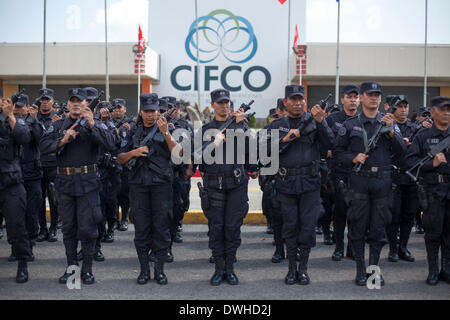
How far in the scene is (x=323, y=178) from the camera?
5938 mm

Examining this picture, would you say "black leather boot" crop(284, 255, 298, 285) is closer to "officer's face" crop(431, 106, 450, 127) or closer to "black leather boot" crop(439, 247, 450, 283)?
"black leather boot" crop(439, 247, 450, 283)

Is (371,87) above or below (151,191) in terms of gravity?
above

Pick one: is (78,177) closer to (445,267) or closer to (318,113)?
(318,113)

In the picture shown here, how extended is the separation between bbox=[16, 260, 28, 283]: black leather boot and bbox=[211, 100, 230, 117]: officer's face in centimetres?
300

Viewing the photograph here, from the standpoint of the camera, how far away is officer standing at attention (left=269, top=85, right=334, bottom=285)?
16.5 ft

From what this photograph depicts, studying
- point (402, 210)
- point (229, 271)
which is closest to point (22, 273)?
point (229, 271)

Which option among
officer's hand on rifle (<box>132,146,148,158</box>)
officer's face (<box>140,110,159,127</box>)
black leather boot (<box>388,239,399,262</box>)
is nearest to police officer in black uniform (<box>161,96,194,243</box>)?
officer's face (<box>140,110,159,127</box>)

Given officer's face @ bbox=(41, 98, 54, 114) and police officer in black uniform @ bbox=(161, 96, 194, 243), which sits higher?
officer's face @ bbox=(41, 98, 54, 114)

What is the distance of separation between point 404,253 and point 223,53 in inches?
1126

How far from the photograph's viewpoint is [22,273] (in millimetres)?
5086

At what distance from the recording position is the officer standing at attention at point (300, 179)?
5.02 meters

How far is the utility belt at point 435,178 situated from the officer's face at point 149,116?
340 cm

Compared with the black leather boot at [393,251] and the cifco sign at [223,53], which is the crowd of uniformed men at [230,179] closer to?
the black leather boot at [393,251]
